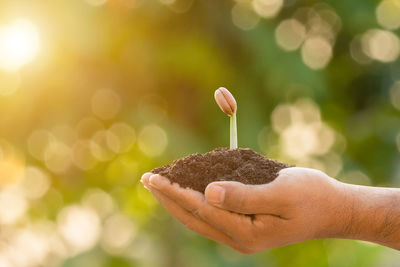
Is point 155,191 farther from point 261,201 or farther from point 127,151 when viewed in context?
point 127,151

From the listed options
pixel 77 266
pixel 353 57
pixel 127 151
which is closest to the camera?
pixel 77 266

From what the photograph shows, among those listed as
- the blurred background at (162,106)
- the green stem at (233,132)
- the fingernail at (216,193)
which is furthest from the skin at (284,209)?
the blurred background at (162,106)

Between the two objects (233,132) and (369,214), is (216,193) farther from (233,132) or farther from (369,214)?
(369,214)

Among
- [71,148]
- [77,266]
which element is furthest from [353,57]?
[77,266]

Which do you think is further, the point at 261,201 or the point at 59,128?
the point at 59,128

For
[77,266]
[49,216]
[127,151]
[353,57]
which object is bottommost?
[77,266]

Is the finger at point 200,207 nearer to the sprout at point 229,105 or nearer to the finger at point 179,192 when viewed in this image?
the finger at point 179,192

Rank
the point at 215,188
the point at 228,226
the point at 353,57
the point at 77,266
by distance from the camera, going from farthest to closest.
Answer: the point at 353,57 → the point at 77,266 → the point at 228,226 → the point at 215,188

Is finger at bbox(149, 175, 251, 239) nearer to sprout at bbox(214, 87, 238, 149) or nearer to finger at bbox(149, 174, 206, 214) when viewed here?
finger at bbox(149, 174, 206, 214)
